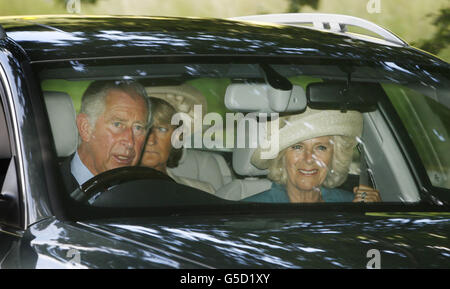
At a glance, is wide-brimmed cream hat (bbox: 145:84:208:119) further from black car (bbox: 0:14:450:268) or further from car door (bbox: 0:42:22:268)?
car door (bbox: 0:42:22:268)

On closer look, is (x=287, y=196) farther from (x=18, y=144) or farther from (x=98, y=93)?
(x=18, y=144)

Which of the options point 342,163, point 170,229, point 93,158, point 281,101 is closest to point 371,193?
point 342,163

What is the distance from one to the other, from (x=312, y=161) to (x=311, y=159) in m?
0.01

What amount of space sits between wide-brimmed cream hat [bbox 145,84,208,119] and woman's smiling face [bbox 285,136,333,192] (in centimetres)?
40

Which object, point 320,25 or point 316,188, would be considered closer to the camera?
point 316,188

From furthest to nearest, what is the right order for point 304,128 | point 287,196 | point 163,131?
point 304,128 → point 163,131 → point 287,196

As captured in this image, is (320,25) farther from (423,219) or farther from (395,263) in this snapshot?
(395,263)

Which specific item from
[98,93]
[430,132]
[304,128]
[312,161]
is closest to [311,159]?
[312,161]

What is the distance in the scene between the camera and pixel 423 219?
346cm

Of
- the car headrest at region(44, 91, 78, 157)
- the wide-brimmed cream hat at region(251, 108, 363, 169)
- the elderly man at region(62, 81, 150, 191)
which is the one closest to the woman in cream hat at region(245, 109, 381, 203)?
the wide-brimmed cream hat at region(251, 108, 363, 169)

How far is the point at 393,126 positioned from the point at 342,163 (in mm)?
640

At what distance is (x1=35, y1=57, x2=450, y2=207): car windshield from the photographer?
3.68 m

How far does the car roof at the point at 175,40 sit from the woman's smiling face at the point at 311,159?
1.15 ft

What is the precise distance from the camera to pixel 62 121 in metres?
3.68
